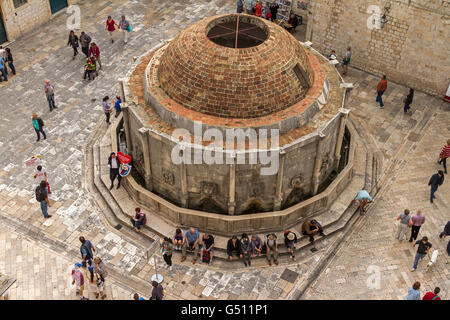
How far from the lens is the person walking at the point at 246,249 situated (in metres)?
18.0

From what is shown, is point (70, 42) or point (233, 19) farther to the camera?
point (70, 42)

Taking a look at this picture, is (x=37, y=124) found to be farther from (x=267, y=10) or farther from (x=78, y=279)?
(x=267, y=10)

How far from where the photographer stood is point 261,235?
63.5ft

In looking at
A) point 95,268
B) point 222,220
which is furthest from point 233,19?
point 95,268

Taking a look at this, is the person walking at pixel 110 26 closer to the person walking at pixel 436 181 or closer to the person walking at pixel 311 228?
the person walking at pixel 311 228

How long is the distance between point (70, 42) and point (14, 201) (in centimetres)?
1097

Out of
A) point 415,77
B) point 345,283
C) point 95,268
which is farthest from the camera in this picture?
point 415,77

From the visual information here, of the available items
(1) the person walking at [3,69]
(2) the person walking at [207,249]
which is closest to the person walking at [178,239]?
(2) the person walking at [207,249]

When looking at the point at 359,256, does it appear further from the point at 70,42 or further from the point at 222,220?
the point at 70,42

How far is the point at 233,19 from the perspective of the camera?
68.0 ft

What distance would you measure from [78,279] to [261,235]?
22.4 feet

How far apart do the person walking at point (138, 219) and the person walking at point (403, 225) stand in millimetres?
9602

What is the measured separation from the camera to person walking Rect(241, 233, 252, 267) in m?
18.0

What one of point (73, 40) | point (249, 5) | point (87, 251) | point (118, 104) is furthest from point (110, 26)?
point (87, 251)
